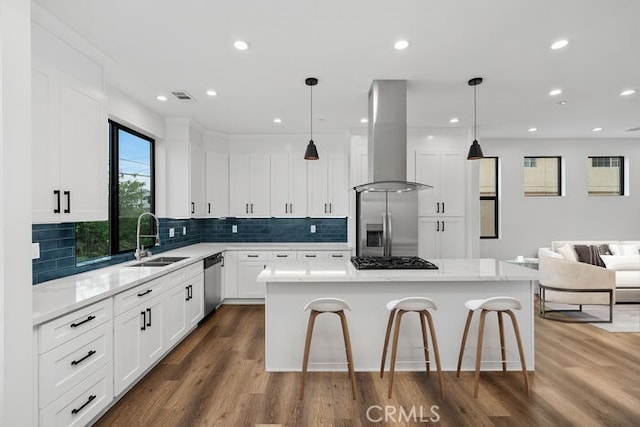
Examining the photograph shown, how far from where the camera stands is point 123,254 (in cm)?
370

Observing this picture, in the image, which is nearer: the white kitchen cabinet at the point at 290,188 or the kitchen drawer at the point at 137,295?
the kitchen drawer at the point at 137,295

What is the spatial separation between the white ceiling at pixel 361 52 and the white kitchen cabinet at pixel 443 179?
0.87 metres

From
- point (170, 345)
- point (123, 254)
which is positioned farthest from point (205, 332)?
point (123, 254)

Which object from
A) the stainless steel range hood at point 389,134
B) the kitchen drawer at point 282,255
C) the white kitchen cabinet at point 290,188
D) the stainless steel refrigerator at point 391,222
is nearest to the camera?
the stainless steel range hood at point 389,134

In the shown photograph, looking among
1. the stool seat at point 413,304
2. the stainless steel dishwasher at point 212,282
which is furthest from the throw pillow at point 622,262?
the stainless steel dishwasher at point 212,282

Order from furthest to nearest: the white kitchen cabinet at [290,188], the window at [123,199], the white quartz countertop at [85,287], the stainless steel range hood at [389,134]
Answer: the white kitchen cabinet at [290,188], the stainless steel range hood at [389,134], the window at [123,199], the white quartz countertop at [85,287]

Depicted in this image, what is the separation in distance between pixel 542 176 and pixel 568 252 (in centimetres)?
A: 151

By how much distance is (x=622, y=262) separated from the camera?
17.3 feet

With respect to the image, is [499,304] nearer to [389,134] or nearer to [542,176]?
[389,134]

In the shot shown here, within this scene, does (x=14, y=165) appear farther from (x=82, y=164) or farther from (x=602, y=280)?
(x=602, y=280)

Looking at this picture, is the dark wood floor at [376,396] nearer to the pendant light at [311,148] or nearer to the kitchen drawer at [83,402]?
the kitchen drawer at [83,402]

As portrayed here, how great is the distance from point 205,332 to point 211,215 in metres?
1.93

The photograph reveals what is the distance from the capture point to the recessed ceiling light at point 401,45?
8.45 ft

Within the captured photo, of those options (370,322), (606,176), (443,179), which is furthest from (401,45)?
(606,176)
